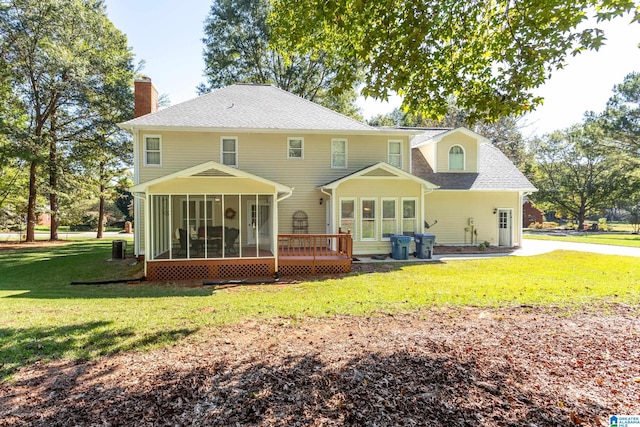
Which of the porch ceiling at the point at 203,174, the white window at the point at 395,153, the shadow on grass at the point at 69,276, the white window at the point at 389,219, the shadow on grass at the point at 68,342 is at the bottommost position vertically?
the shadow on grass at the point at 69,276

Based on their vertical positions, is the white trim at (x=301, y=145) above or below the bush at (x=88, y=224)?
above

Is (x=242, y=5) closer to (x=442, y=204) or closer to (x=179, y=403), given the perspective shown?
(x=442, y=204)

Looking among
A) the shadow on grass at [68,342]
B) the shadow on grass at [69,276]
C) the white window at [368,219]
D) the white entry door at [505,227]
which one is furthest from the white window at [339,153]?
the shadow on grass at [68,342]

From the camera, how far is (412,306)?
6.76 m

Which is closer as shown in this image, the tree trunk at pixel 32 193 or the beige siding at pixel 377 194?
the beige siding at pixel 377 194

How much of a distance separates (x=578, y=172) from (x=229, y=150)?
125 feet

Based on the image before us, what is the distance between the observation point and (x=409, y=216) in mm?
15164

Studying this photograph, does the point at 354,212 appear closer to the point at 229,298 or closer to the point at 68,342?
the point at 229,298

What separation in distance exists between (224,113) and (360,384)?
542 inches

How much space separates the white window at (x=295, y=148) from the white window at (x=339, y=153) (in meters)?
1.39

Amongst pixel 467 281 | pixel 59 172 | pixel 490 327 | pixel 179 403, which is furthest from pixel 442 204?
pixel 59 172

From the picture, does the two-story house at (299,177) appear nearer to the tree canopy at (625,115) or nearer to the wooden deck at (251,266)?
the wooden deck at (251,266)

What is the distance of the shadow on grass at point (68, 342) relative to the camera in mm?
4422

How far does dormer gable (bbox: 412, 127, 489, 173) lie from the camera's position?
17.6 metres
